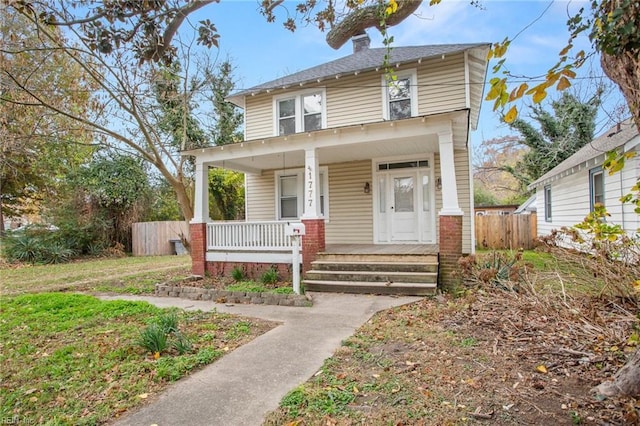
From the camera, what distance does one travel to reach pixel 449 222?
22.7ft

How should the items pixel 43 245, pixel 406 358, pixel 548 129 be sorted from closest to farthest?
1. pixel 406 358
2. pixel 43 245
3. pixel 548 129

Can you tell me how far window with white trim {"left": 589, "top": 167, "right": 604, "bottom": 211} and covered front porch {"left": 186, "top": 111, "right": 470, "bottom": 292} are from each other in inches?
145

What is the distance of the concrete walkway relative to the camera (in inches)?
110

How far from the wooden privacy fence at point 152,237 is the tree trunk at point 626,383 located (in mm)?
16432

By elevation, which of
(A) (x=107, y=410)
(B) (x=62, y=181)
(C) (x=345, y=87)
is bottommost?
(A) (x=107, y=410)

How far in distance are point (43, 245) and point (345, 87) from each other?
13593 millimetres

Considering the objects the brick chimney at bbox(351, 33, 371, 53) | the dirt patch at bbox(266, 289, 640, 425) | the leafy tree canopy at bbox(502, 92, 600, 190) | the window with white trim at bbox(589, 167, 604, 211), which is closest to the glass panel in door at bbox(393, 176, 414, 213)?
the window with white trim at bbox(589, 167, 604, 211)

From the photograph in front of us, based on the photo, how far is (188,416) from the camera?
277 centimetres

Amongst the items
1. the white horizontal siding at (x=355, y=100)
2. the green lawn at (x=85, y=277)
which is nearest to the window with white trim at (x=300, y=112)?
the white horizontal siding at (x=355, y=100)

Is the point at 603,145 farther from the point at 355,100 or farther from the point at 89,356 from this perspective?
the point at 89,356

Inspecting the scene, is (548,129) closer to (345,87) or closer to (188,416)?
(345,87)

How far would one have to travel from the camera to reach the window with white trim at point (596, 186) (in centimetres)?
977

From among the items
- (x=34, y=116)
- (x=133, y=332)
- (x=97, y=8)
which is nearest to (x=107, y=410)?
(x=133, y=332)

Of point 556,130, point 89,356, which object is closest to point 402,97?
point 89,356
